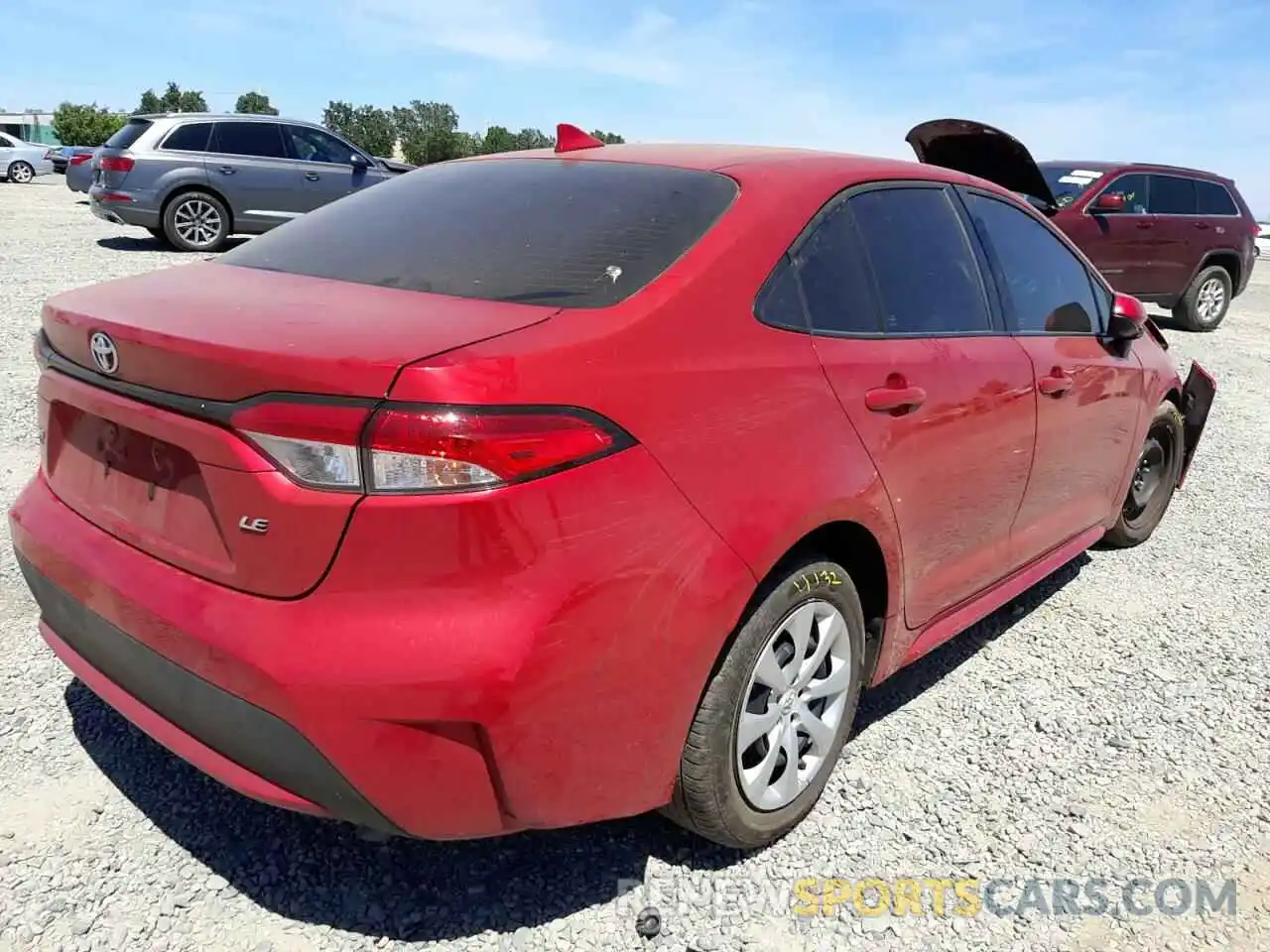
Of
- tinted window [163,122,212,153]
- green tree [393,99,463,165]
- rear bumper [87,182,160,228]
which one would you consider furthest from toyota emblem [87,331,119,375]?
green tree [393,99,463,165]

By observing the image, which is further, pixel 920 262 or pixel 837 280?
pixel 920 262

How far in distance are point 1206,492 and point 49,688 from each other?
5713mm

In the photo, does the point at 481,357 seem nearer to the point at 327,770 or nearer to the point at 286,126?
the point at 327,770

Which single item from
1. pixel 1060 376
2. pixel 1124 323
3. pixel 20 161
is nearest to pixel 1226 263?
pixel 1124 323

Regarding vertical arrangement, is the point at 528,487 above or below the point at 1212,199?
below

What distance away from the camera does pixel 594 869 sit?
2.34 metres

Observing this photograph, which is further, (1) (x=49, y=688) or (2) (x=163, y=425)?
(1) (x=49, y=688)

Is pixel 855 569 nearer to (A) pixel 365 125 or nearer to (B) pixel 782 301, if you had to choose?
(B) pixel 782 301

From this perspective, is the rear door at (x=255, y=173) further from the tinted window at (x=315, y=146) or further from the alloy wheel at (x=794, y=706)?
the alloy wheel at (x=794, y=706)

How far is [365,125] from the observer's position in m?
64.6

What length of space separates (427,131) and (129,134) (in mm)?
54968

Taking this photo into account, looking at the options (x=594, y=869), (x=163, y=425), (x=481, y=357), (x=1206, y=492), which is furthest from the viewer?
(x=1206, y=492)

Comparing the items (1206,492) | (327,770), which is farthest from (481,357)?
(1206,492)

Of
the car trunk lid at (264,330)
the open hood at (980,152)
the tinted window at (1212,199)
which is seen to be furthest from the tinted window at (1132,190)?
the car trunk lid at (264,330)
